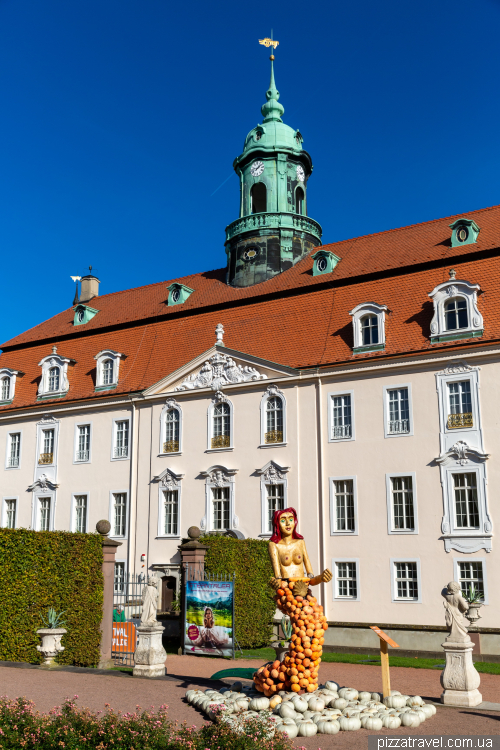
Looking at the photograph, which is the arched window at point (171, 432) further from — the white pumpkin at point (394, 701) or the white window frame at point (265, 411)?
the white pumpkin at point (394, 701)

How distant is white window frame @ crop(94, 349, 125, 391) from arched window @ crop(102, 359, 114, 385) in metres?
0.09

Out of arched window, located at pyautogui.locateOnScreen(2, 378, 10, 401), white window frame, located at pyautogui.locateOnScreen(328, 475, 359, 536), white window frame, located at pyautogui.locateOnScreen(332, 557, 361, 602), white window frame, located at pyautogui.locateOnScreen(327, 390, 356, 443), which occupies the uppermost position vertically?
arched window, located at pyautogui.locateOnScreen(2, 378, 10, 401)

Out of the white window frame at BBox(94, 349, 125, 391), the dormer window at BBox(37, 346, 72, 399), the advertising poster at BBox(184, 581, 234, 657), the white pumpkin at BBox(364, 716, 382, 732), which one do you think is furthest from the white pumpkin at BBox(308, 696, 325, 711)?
the dormer window at BBox(37, 346, 72, 399)

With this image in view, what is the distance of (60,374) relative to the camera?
36.0 meters

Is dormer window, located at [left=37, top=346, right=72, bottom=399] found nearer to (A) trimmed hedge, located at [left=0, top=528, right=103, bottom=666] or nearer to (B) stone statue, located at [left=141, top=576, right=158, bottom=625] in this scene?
(A) trimmed hedge, located at [left=0, top=528, right=103, bottom=666]

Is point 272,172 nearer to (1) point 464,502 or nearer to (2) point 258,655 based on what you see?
(1) point 464,502

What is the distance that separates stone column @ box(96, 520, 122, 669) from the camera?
1914 centimetres

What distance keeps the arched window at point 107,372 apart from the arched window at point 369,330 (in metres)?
13.0

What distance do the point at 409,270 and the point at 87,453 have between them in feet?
56.4

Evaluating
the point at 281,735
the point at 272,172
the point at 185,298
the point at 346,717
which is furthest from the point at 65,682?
the point at 272,172

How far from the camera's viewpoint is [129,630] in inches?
788

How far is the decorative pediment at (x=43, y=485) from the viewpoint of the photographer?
113 ft

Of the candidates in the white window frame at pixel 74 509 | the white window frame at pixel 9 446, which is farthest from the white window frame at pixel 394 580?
the white window frame at pixel 9 446

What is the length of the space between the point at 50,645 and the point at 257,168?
26526 millimetres
